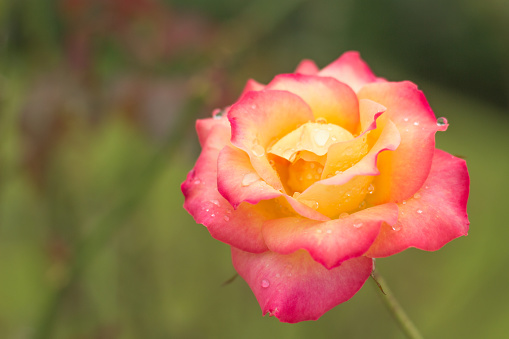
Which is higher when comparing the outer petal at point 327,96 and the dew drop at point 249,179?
the outer petal at point 327,96

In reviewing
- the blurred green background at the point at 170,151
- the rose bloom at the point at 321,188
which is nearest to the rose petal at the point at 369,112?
the rose bloom at the point at 321,188

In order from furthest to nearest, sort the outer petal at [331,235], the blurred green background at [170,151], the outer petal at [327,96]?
the blurred green background at [170,151] < the outer petal at [327,96] < the outer petal at [331,235]

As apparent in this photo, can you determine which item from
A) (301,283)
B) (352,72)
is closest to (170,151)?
(352,72)

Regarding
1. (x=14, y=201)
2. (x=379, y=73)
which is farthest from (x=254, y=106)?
(x=379, y=73)

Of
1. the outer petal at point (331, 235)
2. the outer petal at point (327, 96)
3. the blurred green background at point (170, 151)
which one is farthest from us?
the blurred green background at point (170, 151)

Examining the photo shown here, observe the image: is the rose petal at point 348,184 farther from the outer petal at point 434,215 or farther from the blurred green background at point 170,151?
the blurred green background at point 170,151

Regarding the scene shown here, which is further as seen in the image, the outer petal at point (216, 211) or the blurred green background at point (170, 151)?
the blurred green background at point (170, 151)

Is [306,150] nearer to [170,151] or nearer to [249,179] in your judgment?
[249,179]

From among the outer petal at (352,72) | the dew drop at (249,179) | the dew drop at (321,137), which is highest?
the outer petal at (352,72)
